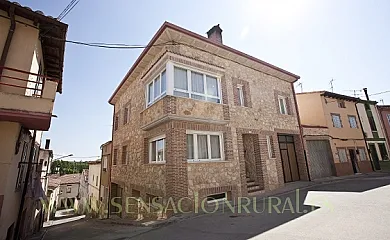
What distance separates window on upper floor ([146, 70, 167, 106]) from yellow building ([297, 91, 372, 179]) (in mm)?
10696

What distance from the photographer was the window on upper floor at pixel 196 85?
827 cm

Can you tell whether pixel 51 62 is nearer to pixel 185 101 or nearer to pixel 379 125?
pixel 185 101

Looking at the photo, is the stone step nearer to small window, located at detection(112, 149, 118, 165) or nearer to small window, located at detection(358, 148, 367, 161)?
small window, located at detection(112, 149, 118, 165)

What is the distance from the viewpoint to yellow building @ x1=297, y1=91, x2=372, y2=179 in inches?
567

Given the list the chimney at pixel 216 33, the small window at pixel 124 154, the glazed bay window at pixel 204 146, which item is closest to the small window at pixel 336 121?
the chimney at pixel 216 33

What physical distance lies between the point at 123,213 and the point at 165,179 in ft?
21.7

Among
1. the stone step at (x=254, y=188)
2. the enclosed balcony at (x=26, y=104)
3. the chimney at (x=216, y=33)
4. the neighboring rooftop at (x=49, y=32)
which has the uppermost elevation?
the chimney at (x=216, y=33)

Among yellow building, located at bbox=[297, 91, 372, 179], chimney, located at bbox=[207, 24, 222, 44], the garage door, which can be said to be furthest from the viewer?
yellow building, located at bbox=[297, 91, 372, 179]

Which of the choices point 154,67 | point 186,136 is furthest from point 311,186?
point 154,67

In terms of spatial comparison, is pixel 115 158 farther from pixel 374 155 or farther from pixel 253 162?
pixel 374 155

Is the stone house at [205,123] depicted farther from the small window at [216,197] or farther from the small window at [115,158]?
the small window at [115,158]

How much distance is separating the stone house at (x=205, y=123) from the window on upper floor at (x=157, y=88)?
1.8 inches

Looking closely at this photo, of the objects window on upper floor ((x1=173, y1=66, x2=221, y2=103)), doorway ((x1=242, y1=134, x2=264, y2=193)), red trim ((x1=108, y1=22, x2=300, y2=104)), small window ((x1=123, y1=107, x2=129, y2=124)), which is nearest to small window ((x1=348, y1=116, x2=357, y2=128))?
red trim ((x1=108, y1=22, x2=300, y2=104))

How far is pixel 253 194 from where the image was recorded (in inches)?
357
